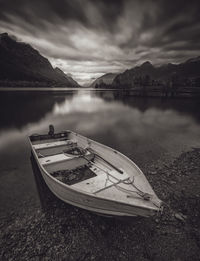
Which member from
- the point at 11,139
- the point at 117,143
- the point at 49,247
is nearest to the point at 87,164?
the point at 49,247

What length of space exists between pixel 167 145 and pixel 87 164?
10.7 m

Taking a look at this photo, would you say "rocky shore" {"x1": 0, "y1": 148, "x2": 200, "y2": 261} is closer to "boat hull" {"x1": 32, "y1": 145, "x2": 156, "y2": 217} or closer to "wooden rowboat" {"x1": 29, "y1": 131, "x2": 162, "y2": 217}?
"boat hull" {"x1": 32, "y1": 145, "x2": 156, "y2": 217}

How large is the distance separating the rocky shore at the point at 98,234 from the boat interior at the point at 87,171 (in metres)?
1.00

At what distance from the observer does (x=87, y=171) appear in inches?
326

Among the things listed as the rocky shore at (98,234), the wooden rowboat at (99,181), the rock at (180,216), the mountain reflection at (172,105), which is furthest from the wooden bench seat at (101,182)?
the mountain reflection at (172,105)

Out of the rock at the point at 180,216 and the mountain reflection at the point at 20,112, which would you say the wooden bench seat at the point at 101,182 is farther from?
the mountain reflection at the point at 20,112

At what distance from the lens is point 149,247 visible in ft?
16.0

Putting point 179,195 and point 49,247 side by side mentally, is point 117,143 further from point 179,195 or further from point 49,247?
point 49,247

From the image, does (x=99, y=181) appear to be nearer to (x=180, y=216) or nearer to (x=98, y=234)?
(x=98, y=234)

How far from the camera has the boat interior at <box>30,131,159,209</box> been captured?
5422mm

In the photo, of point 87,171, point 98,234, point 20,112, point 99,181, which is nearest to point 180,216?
point 98,234

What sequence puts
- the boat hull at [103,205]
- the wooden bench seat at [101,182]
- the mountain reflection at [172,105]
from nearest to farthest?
the boat hull at [103,205], the wooden bench seat at [101,182], the mountain reflection at [172,105]

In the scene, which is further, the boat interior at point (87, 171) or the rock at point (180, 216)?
the rock at point (180, 216)

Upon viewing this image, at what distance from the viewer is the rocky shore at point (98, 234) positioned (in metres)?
4.68
